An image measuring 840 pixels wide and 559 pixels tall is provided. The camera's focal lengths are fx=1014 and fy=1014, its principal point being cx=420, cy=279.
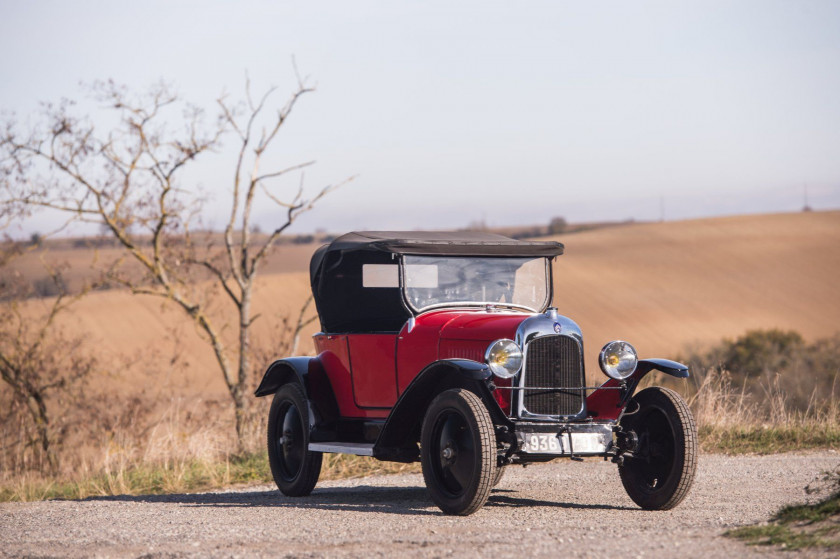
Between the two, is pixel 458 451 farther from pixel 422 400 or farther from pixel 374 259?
pixel 374 259

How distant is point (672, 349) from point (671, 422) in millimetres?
38128

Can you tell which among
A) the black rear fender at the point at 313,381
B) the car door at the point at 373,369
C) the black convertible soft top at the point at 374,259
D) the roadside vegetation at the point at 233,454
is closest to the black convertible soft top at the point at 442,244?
the black convertible soft top at the point at 374,259

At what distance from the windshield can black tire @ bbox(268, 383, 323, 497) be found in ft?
5.15

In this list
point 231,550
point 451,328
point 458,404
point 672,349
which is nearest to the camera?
point 231,550

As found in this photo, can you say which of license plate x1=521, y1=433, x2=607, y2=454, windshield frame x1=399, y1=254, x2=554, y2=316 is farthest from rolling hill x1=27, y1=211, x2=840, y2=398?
license plate x1=521, y1=433, x2=607, y2=454

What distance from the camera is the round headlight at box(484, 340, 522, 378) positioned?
7.34 meters

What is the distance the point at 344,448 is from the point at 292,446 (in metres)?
1.16

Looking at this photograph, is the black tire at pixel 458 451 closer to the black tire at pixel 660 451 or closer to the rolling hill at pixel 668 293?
the black tire at pixel 660 451

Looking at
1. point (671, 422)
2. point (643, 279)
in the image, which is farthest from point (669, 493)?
point (643, 279)

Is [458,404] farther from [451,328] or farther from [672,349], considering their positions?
[672,349]

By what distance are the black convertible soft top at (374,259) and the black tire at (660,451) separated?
191cm

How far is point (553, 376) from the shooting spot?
7.68 meters

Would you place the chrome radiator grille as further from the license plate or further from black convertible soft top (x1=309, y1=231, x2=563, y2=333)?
black convertible soft top (x1=309, y1=231, x2=563, y2=333)

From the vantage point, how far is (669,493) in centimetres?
745
